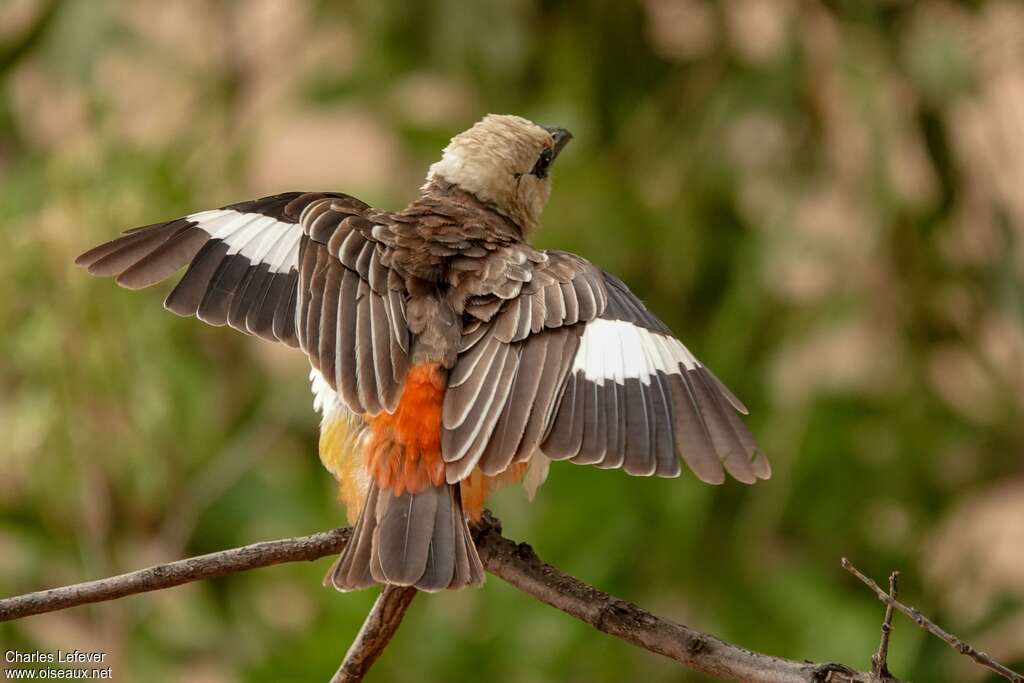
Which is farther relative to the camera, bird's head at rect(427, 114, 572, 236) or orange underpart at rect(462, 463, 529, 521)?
bird's head at rect(427, 114, 572, 236)

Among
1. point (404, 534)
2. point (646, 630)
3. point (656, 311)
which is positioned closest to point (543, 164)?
point (404, 534)

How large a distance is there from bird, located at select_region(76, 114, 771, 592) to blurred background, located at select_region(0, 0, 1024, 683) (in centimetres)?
164

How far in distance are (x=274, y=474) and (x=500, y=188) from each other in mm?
2540

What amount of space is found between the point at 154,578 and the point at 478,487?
587 mm

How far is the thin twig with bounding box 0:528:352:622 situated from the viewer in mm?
1887

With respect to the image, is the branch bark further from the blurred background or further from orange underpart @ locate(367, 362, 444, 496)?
the blurred background

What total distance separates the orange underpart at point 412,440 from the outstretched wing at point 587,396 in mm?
40

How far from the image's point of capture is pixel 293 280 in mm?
2324

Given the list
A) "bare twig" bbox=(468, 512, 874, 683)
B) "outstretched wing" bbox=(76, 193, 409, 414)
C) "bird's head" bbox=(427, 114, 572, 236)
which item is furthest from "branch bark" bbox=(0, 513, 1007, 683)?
"bird's head" bbox=(427, 114, 572, 236)

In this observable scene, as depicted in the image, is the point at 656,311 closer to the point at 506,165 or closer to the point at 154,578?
the point at 506,165

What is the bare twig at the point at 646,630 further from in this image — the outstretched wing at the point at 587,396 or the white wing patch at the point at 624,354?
the white wing patch at the point at 624,354

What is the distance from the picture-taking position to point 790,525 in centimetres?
465

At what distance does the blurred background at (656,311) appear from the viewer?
431 cm

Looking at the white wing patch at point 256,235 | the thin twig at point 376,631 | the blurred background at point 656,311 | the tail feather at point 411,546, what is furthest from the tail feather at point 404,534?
the blurred background at point 656,311
